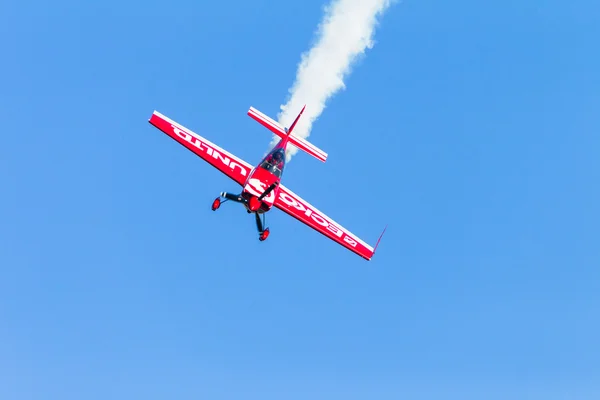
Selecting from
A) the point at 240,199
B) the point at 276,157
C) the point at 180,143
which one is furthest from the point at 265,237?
the point at 180,143

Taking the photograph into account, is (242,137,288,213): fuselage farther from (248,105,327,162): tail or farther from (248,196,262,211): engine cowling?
(248,105,327,162): tail

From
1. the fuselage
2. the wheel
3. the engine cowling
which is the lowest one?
the wheel

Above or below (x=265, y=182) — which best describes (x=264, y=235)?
below

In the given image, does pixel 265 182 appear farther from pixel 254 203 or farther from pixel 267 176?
pixel 254 203

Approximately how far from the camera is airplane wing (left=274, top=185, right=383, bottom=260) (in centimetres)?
5275

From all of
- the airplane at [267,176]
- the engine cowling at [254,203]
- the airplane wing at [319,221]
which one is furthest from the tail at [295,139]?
the engine cowling at [254,203]

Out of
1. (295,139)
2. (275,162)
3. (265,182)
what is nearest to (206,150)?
(275,162)

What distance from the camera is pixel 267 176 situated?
50250mm

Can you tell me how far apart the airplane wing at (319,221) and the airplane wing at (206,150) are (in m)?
3.54

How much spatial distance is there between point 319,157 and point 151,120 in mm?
13683

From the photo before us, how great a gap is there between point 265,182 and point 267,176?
2.76 feet

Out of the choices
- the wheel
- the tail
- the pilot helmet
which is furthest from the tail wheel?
the tail

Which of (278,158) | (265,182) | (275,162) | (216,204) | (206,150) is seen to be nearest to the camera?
(216,204)

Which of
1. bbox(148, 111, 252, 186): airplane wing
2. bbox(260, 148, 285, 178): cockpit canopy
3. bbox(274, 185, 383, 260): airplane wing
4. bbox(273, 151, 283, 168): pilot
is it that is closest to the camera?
bbox(260, 148, 285, 178): cockpit canopy
